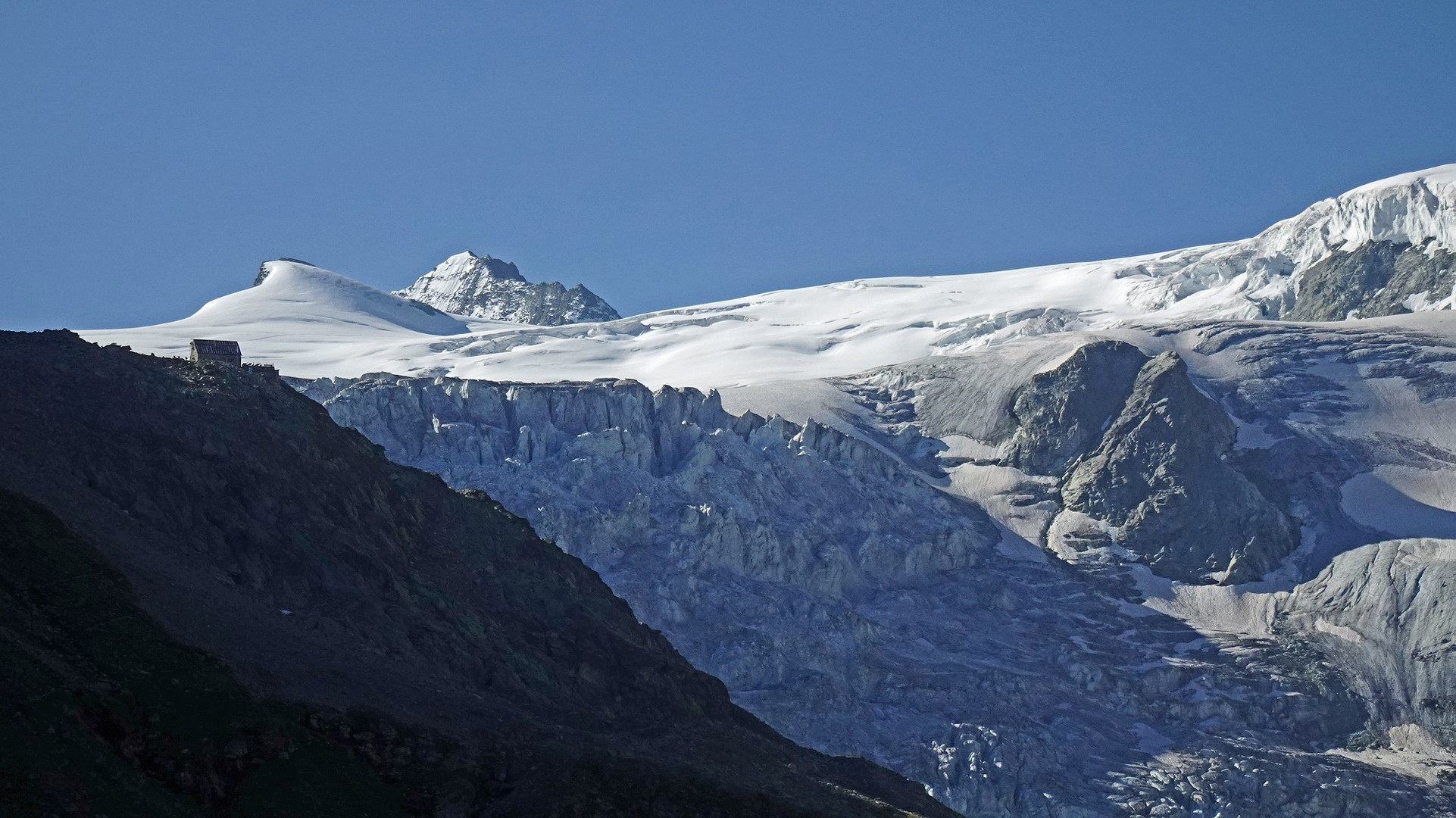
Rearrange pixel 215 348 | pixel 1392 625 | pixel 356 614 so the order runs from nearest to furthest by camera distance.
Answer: pixel 356 614 → pixel 215 348 → pixel 1392 625

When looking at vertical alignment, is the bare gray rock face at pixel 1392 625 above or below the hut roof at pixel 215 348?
below

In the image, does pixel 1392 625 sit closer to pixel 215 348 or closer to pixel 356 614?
pixel 215 348

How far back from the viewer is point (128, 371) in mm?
76562

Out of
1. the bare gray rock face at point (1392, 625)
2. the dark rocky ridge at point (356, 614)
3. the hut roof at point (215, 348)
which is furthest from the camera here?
the bare gray rock face at point (1392, 625)

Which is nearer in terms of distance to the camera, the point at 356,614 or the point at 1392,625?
the point at 356,614

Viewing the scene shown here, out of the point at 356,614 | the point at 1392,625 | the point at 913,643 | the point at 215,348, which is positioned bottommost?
the point at 1392,625

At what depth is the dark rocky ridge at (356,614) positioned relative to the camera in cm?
5925

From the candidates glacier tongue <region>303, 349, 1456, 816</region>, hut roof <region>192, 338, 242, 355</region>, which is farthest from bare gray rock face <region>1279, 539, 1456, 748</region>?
hut roof <region>192, 338, 242, 355</region>

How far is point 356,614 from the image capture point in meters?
70.2

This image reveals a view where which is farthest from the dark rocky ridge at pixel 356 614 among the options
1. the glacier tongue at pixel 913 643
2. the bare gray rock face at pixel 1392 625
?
the bare gray rock face at pixel 1392 625

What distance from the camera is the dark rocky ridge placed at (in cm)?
5925

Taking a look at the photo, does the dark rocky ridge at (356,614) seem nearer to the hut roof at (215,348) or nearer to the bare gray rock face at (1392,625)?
the hut roof at (215,348)

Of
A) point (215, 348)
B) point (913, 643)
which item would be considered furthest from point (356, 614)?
point (913, 643)

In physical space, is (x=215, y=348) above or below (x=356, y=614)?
above
